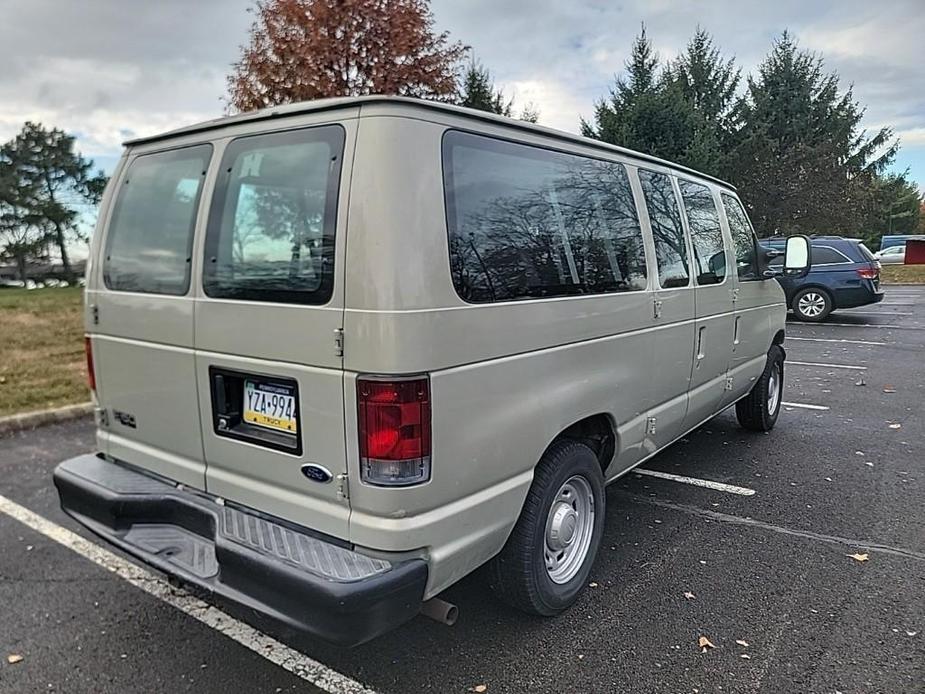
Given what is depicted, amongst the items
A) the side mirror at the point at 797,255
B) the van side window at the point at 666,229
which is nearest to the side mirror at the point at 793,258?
the side mirror at the point at 797,255

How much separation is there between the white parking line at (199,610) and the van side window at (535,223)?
1.59 m

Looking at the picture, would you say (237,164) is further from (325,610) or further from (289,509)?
(325,610)

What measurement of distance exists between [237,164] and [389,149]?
0.79m

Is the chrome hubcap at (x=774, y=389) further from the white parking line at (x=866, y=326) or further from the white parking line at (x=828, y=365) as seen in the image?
the white parking line at (x=866, y=326)

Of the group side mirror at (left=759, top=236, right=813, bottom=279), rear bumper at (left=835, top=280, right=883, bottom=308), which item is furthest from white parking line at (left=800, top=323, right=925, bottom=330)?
side mirror at (left=759, top=236, right=813, bottom=279)

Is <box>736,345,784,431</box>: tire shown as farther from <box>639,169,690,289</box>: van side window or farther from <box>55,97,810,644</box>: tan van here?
<box>55,97,810,644</box>: tan van

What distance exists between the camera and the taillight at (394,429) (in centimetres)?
225

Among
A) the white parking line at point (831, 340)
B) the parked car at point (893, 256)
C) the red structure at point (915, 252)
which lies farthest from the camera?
the parked car at point (893, 256)

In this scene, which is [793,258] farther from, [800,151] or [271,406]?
[800,151]

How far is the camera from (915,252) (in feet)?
125

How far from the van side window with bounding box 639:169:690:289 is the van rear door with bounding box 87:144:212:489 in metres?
2.35

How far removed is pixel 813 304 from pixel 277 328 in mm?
14748

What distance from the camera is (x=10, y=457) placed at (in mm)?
5410

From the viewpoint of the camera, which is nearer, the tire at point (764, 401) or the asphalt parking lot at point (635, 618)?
the asphalt parking lot at point (635, 618)
